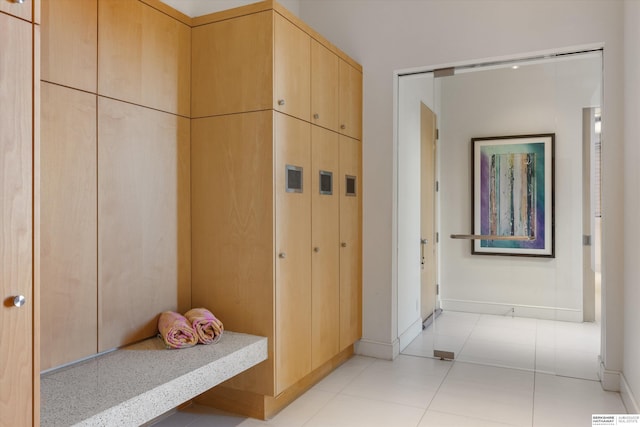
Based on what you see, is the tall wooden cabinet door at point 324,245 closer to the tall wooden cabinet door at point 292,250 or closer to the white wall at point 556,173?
the tall wooden cabinet door at point 292,250

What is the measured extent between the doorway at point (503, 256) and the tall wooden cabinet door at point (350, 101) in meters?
0.35

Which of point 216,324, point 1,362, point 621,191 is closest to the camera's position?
point 1,362

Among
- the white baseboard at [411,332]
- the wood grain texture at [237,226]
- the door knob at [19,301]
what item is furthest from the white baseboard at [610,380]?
the door knob at [19,301]

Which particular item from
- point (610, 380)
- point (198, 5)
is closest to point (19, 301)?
point (198, 5)

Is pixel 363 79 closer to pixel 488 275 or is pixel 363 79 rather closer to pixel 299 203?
pixel 299 203

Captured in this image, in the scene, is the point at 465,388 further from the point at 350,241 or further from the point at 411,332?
the point at 350,241

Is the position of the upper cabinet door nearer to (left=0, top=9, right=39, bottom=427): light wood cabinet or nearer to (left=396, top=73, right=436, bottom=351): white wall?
(left=0, top=9, right=39, bottom=427): light wood cabinet

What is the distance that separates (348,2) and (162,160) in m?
2.26

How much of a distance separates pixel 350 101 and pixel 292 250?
4.75ft

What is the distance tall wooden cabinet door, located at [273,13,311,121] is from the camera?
→ 2527 mm

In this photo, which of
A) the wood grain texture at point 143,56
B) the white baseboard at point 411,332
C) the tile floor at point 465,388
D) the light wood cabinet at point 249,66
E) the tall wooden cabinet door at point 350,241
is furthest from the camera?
the white baseboard at point 411,332

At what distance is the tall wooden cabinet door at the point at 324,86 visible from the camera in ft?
9.67

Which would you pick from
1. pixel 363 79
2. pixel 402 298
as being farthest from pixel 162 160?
pixel 402 298

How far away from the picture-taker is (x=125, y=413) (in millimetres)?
1678
